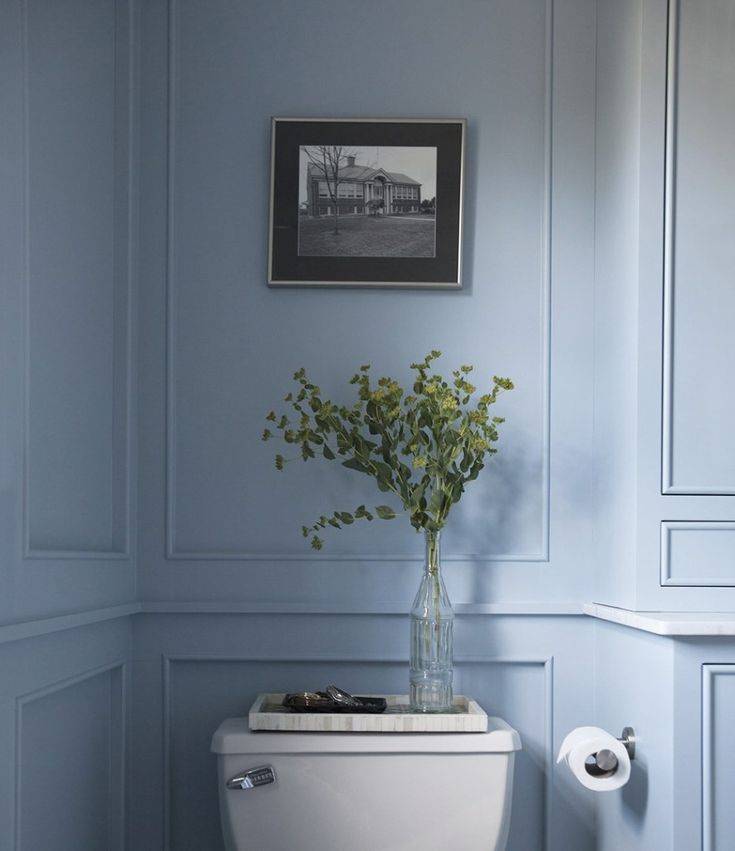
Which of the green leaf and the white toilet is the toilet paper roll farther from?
the green leaf

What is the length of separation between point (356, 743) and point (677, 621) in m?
0.56

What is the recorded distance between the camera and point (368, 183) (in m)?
1.96

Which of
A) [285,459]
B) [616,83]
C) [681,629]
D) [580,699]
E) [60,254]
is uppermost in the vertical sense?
[616,83]

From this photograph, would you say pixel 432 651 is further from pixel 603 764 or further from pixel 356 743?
pixel 603 764

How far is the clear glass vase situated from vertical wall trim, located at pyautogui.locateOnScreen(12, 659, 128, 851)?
545mm

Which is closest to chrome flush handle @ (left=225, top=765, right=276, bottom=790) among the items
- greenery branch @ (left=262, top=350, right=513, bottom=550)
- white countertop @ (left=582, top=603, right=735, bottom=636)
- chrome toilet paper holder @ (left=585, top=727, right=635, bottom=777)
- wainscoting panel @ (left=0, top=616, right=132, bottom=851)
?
wainscoting panel @ (left=0, top=616, right=132, bottom=851)

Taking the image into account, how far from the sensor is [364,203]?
6.42 feet

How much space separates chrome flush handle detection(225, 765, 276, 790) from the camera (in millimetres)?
1658

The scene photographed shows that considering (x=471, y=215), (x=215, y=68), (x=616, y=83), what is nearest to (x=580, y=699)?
(x=471, y=215)

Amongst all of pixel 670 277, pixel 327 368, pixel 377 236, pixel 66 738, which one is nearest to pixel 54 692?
pixel 66 738

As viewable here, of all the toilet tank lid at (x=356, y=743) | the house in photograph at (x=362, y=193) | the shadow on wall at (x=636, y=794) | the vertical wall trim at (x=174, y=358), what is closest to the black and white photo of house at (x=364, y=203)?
the house in photograph at (x=362, y=193)

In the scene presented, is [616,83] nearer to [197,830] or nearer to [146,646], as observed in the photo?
[146,646]

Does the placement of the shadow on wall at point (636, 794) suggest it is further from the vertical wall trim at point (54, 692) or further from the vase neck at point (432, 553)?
the vertical wall trim at point (54, 692)

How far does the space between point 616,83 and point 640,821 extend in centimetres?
132
